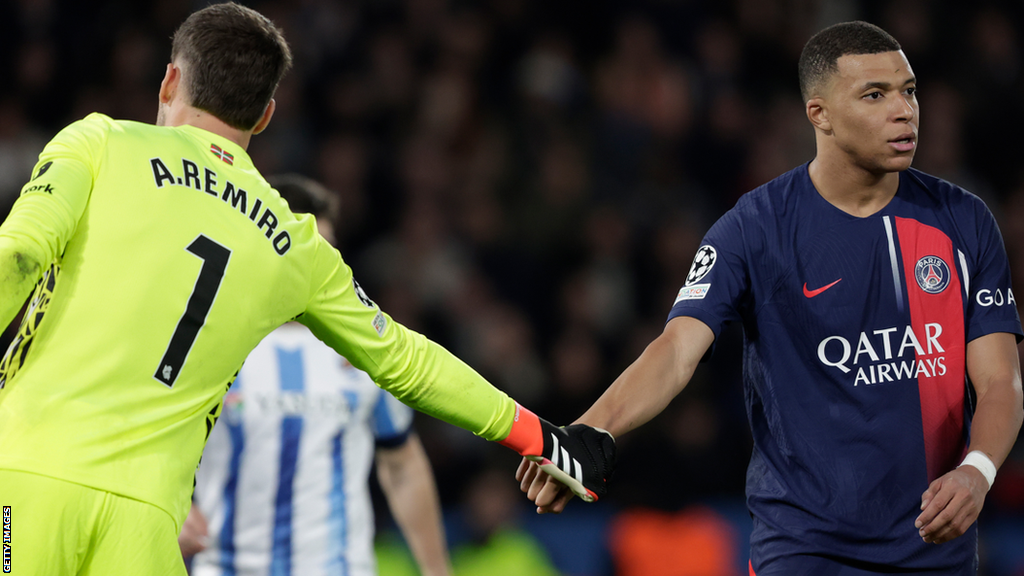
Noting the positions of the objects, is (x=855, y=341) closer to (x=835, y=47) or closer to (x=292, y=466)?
(x=835, y=47)

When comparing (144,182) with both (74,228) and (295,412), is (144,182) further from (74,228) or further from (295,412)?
(295,412)

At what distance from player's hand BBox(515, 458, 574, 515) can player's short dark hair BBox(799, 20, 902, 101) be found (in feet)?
5.52

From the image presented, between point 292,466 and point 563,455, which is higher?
point 563,455

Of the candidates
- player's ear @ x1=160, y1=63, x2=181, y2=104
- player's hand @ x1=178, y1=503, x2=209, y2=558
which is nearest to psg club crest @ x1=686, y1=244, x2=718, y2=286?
player's ear @ x1=160, y1=63, x2=181, y2=104


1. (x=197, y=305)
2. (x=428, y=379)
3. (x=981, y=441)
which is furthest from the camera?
(x=981, y=441)

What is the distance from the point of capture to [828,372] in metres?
3.65

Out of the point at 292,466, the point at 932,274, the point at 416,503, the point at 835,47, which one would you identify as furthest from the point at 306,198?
the point at 932,274

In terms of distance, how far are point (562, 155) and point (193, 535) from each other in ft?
18.8

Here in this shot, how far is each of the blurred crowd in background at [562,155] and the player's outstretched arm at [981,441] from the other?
4.18 m

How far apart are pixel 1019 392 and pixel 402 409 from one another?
2781 millimetres

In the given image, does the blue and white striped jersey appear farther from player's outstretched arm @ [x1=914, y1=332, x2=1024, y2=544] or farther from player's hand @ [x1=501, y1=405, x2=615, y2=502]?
player's outstretched arm @ [x1=914, y1=332, x2=1024, y2=544]

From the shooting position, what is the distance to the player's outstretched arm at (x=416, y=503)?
5.25 metres

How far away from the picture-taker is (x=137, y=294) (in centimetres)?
Result: 284

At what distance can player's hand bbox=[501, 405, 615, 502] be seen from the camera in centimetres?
348
